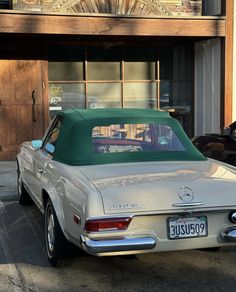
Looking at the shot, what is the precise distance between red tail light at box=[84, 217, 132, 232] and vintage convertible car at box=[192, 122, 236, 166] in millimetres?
3469

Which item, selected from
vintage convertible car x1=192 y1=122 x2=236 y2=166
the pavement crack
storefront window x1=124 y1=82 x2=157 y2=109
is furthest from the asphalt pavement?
storefront window x1=124 y1=82 x2=157 y2=109

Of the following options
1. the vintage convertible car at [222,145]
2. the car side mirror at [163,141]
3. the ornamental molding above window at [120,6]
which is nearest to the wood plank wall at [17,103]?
the ornamental molding above window at [120,6]

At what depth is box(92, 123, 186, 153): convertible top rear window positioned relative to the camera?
5.21 metres

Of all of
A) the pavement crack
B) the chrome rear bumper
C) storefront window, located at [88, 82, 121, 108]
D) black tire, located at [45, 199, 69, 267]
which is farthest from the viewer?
storefront window, located at [88, 82, 121, 108]

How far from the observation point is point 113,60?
1245 cm

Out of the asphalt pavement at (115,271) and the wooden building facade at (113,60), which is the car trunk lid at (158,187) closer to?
the asphalt pavement at (115,271)

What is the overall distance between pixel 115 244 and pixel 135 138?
1612mm

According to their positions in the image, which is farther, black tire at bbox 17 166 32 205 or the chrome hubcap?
black tire at bbox 17 166 32 205

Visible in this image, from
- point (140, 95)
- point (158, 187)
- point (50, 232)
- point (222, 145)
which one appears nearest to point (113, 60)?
point (140, 95)

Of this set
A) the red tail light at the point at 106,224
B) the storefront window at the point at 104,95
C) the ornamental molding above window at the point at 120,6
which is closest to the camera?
the red tail light at the point at 106,224

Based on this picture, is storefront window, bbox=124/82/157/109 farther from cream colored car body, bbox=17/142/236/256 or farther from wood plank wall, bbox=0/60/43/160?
cream colored car body, bbox=17/142/236/256

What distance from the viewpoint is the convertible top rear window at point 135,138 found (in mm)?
5211

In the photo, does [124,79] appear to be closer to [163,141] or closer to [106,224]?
[163,141]

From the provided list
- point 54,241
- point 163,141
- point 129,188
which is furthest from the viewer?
point 163,141
